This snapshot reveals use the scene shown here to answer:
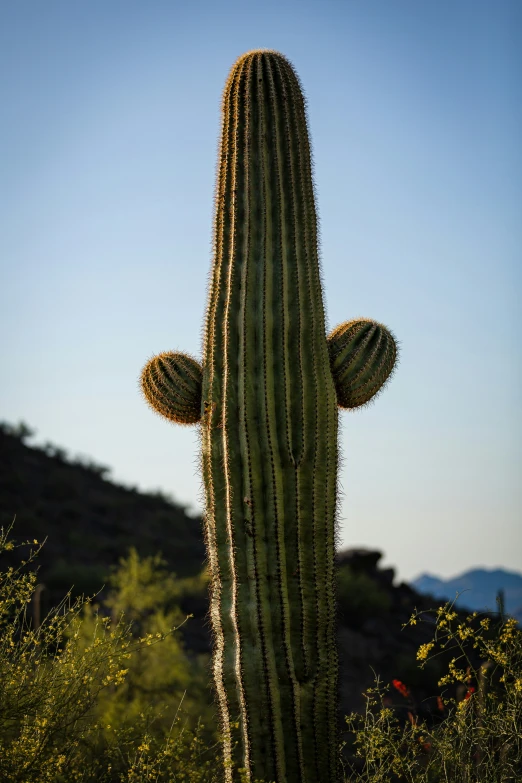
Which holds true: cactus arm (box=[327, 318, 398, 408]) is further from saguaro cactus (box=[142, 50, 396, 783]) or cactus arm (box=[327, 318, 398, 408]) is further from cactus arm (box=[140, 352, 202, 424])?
cactus arm (box=[140, 352, 202, 424])

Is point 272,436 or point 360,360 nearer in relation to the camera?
point 272,436

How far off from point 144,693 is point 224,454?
24.1ft

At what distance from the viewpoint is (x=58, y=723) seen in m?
4.98

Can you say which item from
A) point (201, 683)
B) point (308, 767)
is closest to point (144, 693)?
point (201, 683)

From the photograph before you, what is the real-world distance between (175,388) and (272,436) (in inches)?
40.9

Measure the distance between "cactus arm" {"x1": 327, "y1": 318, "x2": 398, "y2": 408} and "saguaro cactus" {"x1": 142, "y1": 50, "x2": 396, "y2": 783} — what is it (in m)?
0.01

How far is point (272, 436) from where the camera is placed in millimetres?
5785

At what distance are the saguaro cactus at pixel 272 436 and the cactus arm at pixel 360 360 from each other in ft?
0.04

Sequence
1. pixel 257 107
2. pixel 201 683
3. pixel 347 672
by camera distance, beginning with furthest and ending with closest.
Result: pixel 347 672 → pixel 201 683 → pixel 257 107

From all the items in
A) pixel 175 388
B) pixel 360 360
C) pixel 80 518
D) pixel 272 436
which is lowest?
pixel 272 436

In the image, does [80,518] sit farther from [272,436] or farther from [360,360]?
[272,436]

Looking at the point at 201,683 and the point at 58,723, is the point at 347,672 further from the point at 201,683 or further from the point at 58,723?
the point at 58,723

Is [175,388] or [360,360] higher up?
[360,360]

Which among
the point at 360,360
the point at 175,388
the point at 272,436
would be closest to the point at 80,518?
the point at 175,388
